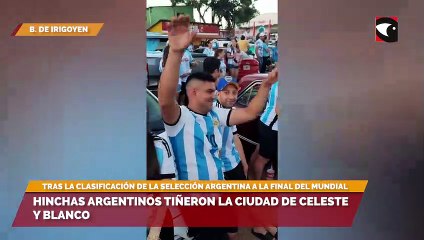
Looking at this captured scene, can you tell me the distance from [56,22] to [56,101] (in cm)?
45

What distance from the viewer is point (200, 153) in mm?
3068

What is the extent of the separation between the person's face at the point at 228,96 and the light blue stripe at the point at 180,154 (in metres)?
0.30

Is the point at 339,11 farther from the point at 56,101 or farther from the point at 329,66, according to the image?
the point at 56,101

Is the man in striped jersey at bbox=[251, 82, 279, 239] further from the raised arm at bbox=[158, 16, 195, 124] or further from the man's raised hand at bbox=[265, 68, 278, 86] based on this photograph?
the raised arm at bbox=[158, 16, 195, 124]

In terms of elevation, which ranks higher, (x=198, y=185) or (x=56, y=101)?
(x=56, y=101)

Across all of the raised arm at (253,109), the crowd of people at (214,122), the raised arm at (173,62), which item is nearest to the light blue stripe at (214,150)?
the crowd of people at (214,122)

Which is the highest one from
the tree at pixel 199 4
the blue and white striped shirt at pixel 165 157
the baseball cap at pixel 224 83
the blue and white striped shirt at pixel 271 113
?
the tree at pixel 199 4

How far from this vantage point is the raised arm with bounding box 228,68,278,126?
305 cm

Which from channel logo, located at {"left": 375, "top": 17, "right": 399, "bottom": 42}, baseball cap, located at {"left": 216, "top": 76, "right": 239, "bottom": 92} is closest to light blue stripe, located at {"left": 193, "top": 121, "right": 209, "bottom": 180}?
baseball cap, located at {"left": 216, "top": 76, "right": 239, "bottom": 92}

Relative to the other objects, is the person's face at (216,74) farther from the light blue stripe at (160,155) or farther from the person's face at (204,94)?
the light blue stripe at (160,155)

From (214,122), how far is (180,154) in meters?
0.27

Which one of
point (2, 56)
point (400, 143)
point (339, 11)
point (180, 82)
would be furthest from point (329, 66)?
point (2, 56)

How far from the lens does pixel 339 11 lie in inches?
117

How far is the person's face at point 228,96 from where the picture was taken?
3.07 metres
